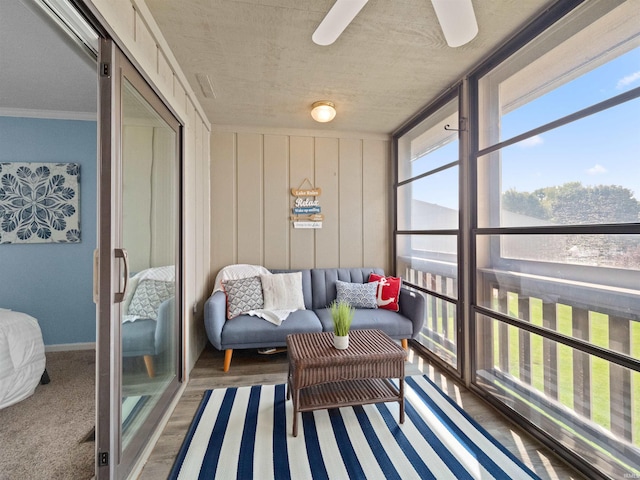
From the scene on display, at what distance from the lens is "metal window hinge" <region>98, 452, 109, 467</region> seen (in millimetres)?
1249

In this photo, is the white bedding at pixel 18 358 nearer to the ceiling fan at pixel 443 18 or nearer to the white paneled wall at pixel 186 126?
the white paneled wall at pixel 186 126

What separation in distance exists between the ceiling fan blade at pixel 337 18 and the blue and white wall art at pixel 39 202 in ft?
9.69

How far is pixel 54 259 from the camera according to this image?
2.84 m

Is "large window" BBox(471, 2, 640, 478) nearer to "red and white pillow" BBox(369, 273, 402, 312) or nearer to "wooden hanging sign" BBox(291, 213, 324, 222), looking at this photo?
"red and white pillow" BBox(369, 273, 402, 312)

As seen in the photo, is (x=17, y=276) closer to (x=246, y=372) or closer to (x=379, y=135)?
(x=246, y=372)

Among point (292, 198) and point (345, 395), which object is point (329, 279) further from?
point (345, 395)

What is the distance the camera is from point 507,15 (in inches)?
64.6

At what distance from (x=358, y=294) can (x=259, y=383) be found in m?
1.32

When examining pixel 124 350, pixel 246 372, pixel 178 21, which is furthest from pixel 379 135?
pixel 124 350

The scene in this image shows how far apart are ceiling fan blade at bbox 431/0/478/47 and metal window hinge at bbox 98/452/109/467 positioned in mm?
2538

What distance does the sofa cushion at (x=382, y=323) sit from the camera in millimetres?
2598

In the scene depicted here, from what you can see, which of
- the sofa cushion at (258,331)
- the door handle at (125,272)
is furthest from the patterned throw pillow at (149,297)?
the sofa cushion at (258,331)

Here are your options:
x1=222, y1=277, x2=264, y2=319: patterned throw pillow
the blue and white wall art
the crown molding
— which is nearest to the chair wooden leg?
x1=222, y1=277, x2=264, y2=319: patterned throw pillow

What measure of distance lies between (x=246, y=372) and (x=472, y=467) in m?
1.80
